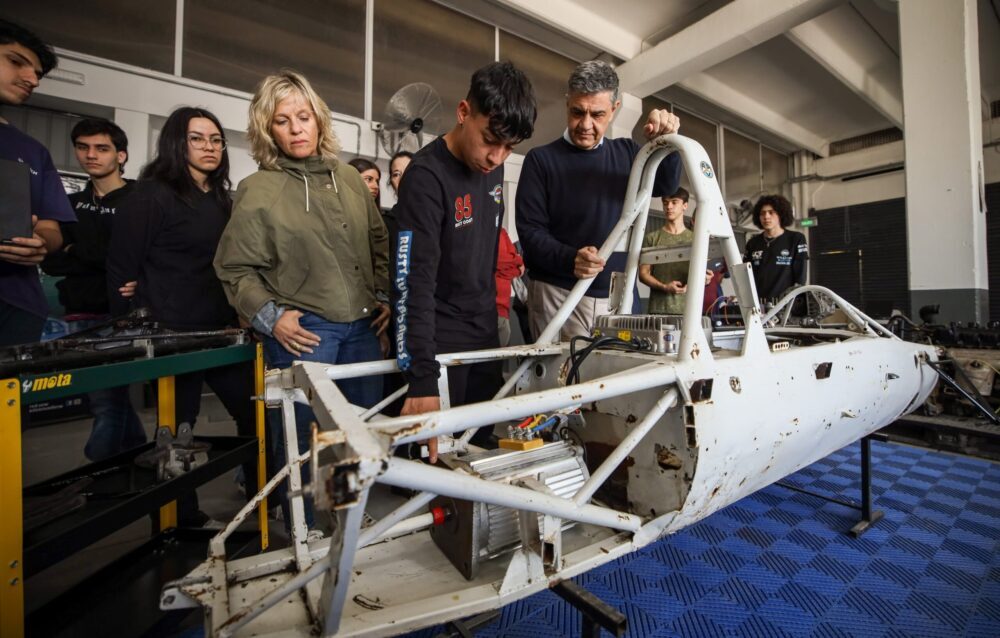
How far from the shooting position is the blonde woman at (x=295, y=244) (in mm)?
1458

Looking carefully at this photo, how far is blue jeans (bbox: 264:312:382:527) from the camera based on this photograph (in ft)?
4.92

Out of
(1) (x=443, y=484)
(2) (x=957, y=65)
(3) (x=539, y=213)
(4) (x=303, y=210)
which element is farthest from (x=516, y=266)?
Result: (2) (x=957, y=65)

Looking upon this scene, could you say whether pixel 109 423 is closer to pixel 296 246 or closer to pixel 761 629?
pixel 296 246

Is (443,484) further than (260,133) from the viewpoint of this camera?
No

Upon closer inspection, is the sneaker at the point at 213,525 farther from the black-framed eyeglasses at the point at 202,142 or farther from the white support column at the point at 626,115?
the white support column at the point at 626,115

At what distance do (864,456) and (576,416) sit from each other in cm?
159

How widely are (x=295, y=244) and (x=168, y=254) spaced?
0.72 m

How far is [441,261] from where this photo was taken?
1402mm

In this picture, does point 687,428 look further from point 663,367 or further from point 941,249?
point 941,249

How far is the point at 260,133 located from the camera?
4.85 feet

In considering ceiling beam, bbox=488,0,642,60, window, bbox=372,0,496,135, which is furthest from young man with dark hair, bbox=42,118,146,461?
ceiling beam, bbox=488,0,642,60

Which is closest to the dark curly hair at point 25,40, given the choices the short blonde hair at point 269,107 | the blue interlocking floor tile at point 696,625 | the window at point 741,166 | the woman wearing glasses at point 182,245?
the woman wearing glasses at point 182,245

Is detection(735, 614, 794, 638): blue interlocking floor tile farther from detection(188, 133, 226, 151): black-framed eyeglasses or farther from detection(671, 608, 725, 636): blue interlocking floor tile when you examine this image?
detection(188, 133, 226, 151): black-framed eyeglasses

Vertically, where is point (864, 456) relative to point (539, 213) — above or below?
below
